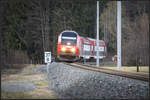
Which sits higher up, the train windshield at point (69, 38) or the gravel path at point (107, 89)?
the train windshield at point (69, 38)

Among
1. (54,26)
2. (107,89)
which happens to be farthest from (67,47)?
(107,89)

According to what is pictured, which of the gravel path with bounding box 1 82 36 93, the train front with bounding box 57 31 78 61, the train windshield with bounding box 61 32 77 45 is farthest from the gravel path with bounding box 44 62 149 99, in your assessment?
the train windshield with bounding box 61 32 77 45

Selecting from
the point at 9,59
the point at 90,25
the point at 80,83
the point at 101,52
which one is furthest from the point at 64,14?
the point at 80,83

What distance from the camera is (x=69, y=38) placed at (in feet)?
62.6

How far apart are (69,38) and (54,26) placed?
7.04m

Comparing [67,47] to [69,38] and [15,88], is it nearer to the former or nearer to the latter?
[69,38]

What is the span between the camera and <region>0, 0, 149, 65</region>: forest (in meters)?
21.7

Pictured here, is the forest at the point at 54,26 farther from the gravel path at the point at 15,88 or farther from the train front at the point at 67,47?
the gravel path at the point at 15,88

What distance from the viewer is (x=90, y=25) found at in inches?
1427

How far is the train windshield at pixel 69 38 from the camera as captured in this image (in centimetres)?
1881

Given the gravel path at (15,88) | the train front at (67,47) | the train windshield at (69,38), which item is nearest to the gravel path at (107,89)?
the gravel path at (15,88)

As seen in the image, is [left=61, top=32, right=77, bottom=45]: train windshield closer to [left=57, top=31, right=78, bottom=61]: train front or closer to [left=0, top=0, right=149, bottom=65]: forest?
[left=57, top=31, right=78, bottom=61]: train front

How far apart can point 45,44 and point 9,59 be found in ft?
15.7

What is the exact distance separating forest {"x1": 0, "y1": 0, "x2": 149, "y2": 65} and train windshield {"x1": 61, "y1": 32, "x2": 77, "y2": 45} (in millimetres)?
2408
